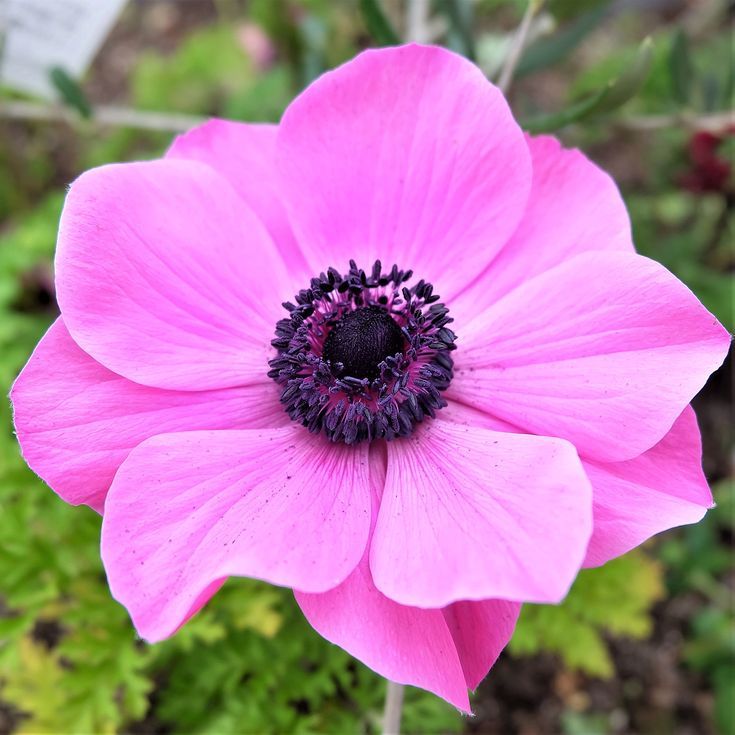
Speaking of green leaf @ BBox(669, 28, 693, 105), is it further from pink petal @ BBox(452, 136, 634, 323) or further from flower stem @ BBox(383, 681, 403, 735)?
flower stem @ BBox(383, 681, 403, 735)

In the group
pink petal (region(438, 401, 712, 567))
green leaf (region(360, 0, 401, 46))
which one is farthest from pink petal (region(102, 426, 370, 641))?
green leaf (region(360, 0, 401, 46))

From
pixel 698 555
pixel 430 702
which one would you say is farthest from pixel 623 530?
pixel 698 555

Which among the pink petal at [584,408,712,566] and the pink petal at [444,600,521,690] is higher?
the pink petal at [584,408,712,566]

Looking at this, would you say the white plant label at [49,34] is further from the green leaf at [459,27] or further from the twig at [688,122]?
the twig at [688,122]

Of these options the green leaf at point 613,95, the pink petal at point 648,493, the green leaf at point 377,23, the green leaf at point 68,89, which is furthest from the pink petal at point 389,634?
the green leaf at point 68,89

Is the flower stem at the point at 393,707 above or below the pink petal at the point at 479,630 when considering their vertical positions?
below
